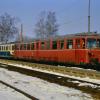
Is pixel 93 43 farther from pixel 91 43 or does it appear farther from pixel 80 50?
pixel 80 50

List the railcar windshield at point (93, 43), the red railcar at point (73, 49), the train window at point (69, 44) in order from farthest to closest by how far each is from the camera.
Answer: the train window at point (69, 44) < the railcar windshield at point (93, 43) < the red railcar at point (73, 49)

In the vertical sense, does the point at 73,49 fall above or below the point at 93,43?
below

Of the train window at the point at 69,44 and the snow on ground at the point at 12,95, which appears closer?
the snow on ground at the point at 12,95

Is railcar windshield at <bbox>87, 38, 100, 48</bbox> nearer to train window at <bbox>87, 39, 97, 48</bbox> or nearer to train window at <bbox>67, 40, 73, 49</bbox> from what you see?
train window at <bbox>87, 39, 97, 48</bbox>

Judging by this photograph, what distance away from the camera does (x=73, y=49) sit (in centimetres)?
3170

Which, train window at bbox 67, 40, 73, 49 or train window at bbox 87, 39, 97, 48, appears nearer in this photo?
train window at bbox 87, 39, 97, 48

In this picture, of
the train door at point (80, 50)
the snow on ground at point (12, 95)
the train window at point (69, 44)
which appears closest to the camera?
the snow on ground at point (12, 95)

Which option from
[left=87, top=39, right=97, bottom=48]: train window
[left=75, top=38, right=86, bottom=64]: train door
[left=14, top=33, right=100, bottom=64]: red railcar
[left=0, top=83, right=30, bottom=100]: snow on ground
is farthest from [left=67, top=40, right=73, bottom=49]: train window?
[left=0, top=83, right=30, bottom=100]: snow on ground

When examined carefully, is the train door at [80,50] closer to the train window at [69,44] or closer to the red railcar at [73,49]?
the red railcar at [73,49]

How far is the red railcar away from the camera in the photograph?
30766 millimetres

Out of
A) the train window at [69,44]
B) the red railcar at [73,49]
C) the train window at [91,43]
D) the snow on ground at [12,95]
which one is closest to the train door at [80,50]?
the red railcar at [73,49]

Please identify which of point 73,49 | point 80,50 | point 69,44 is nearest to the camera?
point 80,50

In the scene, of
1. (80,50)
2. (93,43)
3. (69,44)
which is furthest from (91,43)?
(69,44)

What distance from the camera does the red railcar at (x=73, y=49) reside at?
3077cm
